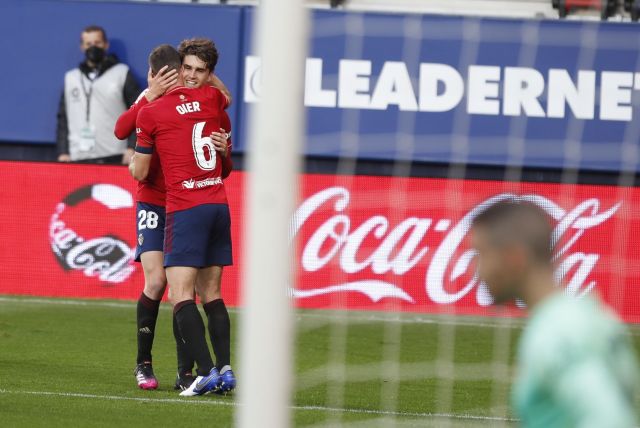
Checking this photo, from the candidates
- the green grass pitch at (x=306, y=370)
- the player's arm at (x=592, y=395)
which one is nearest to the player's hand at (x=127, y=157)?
the green grass pitch at (x=306, y=370)

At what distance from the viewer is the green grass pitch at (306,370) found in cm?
678

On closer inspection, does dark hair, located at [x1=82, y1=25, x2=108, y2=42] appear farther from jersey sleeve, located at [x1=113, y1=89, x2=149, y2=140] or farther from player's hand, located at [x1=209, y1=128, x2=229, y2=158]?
player's hand, located at [x1=209, y1=128, x2=229, y2=158]

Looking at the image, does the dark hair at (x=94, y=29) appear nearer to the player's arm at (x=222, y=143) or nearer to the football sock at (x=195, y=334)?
the player's arm at (x=222, y=143)

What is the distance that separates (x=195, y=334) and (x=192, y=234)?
1.78ft

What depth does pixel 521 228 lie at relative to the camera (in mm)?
3074

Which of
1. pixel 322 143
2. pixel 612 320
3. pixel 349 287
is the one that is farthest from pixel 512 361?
pixel 612 320

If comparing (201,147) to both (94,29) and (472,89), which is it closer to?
(94,29)

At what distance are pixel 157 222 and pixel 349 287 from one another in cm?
504

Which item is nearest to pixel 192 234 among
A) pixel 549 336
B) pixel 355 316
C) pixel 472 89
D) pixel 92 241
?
pixel 549 336

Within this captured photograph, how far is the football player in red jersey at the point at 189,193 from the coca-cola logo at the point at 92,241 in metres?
5.29

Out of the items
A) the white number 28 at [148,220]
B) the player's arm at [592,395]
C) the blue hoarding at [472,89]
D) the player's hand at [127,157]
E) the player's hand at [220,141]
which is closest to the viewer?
the player's arm at [592,395]

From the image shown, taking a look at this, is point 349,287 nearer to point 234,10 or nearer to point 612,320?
point 234,10

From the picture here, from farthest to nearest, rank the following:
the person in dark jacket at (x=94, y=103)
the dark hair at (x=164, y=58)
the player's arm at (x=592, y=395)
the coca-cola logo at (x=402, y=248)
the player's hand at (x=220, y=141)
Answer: the person in dark jacket at (x=94, y=103) → the coca-cola logo at (x=402, y=248) → the player's hand at (x=220, y=141) → the dark hair at (x=164, y=58) → the player's arm at (x=592, y=395)

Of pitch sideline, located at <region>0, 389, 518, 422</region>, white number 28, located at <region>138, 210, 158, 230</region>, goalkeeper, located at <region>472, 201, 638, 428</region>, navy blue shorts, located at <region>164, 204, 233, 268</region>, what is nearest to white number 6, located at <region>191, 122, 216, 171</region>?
navy blue shorts, located at <region>164, 204, 233, 268</region>
